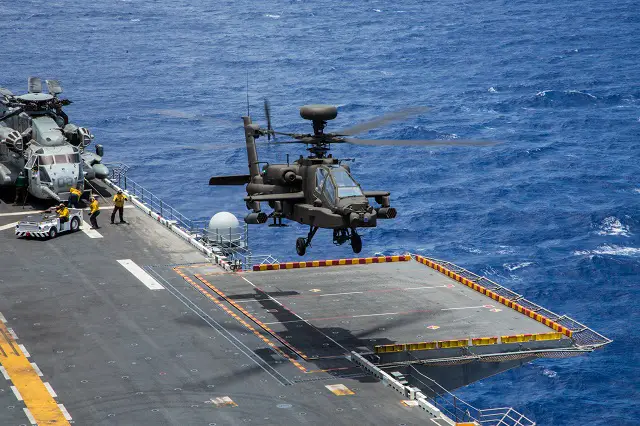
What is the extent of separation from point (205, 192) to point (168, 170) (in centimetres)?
857

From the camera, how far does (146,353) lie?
44.7 meters

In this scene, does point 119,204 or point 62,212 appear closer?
point 62,212

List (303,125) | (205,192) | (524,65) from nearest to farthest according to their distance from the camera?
(205,192)
(303,125)
(524,65)

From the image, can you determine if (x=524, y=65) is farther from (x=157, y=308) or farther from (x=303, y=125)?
(x=157, y=308)

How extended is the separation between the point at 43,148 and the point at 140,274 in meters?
13.0

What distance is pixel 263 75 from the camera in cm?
14062

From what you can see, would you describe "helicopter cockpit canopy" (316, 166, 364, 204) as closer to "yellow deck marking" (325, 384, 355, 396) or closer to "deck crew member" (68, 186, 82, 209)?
"yellow deck marking" (325, 384, 355, 396)

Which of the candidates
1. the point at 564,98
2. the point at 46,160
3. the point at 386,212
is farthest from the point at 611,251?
the point at 564,98

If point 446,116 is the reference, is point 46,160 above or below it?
above

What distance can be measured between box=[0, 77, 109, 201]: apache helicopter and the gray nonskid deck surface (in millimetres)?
4906

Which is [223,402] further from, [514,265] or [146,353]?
[514,265]

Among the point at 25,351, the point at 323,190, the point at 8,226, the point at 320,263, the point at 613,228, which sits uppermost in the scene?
the point at 323,190

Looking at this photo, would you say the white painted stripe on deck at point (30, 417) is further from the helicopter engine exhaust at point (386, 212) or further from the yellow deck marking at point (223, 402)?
the helicopter engine exhaust at point (386, 212)

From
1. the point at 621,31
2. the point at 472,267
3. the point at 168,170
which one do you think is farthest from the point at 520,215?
the point at 621,31
